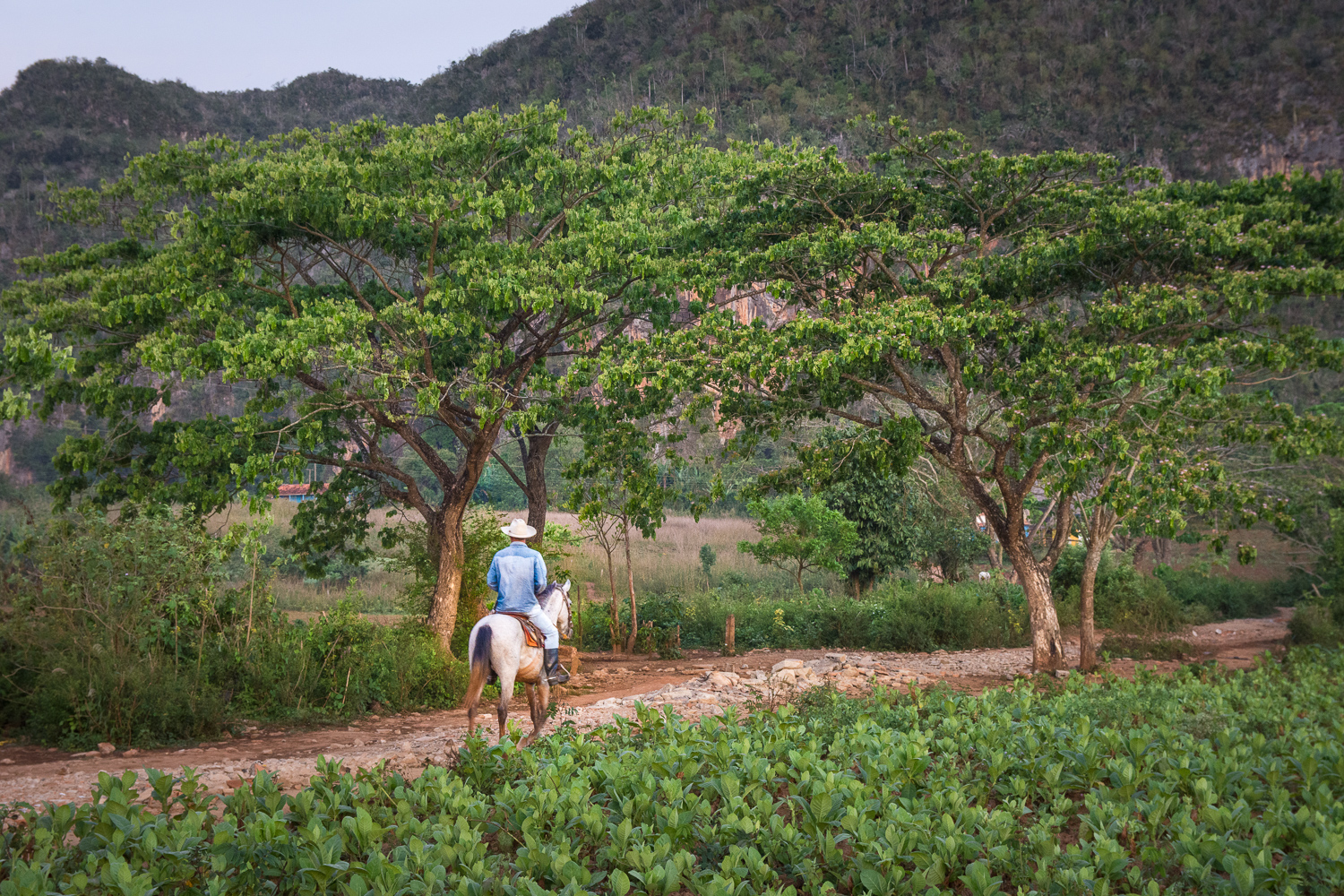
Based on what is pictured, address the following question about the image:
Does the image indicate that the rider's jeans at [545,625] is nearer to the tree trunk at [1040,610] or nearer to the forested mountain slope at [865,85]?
the tree trunk at [1040,610]

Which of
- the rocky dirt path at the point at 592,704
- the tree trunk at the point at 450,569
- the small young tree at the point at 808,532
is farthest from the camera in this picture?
the small young tree at the point at 808,532

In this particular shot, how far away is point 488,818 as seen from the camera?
4633 millimetres

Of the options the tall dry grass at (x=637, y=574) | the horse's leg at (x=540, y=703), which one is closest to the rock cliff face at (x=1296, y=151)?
the tall dry grass at (x=637, y=574)

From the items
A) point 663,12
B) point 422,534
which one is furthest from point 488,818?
point 663,12

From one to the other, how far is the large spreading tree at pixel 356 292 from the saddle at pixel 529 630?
10.2 ft

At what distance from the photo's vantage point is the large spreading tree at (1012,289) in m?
8.84

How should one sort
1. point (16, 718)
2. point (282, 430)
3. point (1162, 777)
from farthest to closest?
point (282, 430) → point (16, 718) → point (1162, 777)

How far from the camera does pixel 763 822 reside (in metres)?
4.31

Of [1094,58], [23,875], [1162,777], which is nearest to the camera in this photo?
[23,875]

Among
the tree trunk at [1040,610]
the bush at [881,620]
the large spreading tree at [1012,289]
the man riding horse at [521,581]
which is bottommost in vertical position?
the bush at [881,620]

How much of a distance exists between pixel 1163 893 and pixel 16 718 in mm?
10129

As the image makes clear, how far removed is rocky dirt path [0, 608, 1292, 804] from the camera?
270 inches

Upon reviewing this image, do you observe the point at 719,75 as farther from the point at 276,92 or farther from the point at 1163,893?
the point at 1163,893

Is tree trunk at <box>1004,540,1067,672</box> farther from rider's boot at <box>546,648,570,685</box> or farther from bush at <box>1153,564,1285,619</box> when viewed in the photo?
bush at <box>1153,564,1285,619</box>
